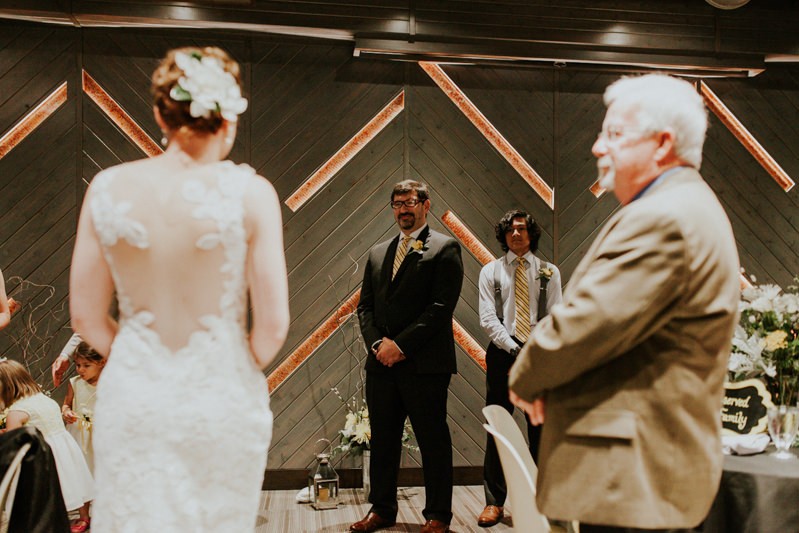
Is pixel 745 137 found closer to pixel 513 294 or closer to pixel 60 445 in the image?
pixel 513 294

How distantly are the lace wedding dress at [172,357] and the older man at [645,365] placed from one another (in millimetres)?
752

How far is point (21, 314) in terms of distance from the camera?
214 inches

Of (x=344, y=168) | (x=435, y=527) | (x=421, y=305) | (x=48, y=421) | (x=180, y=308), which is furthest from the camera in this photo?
(x=344, y=168)

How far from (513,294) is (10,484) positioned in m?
3.30

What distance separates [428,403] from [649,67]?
137 inches

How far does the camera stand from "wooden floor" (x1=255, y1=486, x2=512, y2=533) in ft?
14.6

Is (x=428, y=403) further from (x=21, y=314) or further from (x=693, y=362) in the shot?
(x=21, y=314)

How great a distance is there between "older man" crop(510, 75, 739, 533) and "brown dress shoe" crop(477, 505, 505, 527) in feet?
9.33

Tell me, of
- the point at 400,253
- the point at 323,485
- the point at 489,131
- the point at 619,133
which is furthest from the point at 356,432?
the point at 619,133

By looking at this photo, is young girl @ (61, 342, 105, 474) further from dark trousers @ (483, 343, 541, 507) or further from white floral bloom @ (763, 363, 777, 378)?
white floral bloom @ (763, 363, 777, 378)

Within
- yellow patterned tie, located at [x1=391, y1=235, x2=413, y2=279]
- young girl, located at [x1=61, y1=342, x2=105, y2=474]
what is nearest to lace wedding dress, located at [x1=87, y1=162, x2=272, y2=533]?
yellow patterned tie, located at [x1=391, y1=235, x2=413, y2=279]

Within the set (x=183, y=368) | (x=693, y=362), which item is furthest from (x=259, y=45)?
(x=693, y=362)

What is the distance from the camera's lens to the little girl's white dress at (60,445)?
155 inches

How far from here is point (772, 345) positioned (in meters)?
2.66
